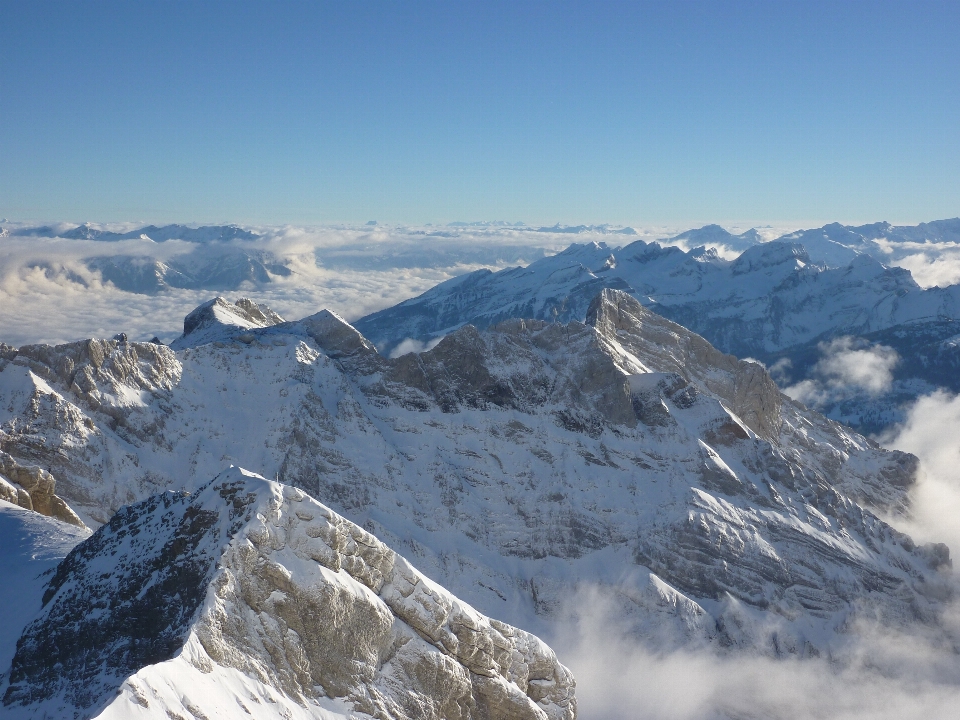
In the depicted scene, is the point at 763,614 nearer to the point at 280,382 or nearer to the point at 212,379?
the point at 280,382

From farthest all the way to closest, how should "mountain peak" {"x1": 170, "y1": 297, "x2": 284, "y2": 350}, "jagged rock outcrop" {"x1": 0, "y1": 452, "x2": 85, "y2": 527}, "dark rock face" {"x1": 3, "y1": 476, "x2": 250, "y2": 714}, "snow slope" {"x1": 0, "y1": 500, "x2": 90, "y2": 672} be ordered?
"mountain peak" {"x1": 170, "y1": 297, "x2": 284, "y2": 350} < "jagged rock outcrop" {"x1": 0, "y1": 452, "x2": 85, "y2": 527} < "snow slope" {"x1": 0, "y1": 500, "x2": 90, "y2": 672} < "dark rock face" {"x1": 3, "y1": 476, "x2": 250, "y2": 714}

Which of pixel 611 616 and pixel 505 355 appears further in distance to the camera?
pixel 505 355

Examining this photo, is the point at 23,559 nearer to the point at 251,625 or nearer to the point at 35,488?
the point at 251,625

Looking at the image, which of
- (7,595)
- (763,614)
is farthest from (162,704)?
(763,614)

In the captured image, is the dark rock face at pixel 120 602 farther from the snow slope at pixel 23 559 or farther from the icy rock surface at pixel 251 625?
the snow slope at pixel 23 559

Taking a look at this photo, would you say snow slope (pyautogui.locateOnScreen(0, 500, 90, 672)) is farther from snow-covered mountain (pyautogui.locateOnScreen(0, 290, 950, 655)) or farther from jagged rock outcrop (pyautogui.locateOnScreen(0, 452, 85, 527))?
snow-covered mountain (pyautogui.locateOnScreen(0, 290, 950, 655))

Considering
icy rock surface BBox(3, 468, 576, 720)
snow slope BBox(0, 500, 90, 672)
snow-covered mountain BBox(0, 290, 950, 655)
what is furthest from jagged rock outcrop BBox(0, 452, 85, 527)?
icy rock surface BBox(3, 468, 576, 720)
